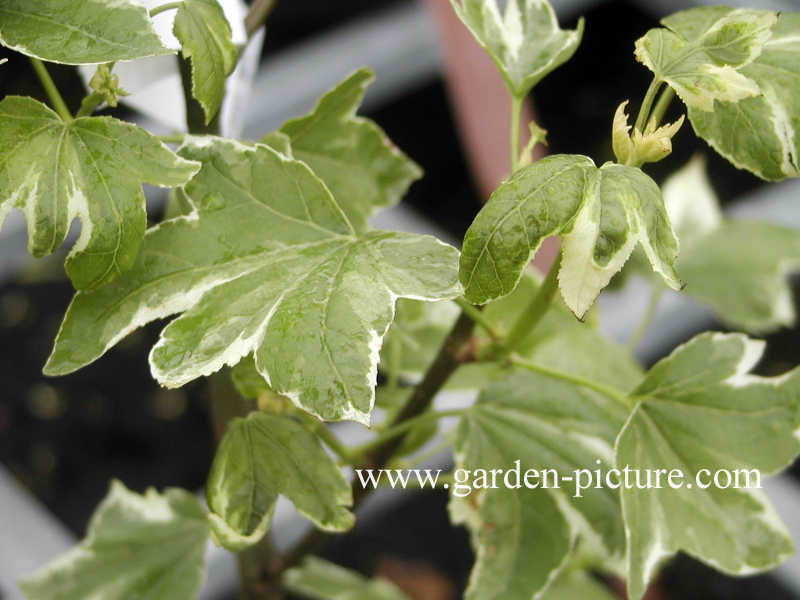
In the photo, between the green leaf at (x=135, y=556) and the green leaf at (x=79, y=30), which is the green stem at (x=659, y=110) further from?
the green leaf at (x=135, y=556)

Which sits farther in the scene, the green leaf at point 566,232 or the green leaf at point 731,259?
the green leaf at point 731,259

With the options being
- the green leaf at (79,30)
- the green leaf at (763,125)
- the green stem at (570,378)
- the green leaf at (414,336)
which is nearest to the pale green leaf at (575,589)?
the green leaf at (414,336)

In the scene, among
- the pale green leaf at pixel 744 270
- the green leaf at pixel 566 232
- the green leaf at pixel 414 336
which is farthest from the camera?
the pale green leaf at pixel 744 270

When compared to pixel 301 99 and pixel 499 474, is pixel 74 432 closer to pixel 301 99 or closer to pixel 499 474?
pixel 301 99

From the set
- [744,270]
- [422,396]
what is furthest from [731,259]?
[422,396]

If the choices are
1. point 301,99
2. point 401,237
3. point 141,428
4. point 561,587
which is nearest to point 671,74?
point 401,237

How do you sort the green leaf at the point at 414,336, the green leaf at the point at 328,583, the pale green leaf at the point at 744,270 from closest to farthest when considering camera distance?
the green leaf at the point at 414,336, the green leaf at the point at 328,583, the pale green leaf at the point at 744,270

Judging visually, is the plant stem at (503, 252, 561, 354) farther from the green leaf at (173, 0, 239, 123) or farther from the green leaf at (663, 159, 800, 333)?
the green leaf at (663, 159, 800, 333)
